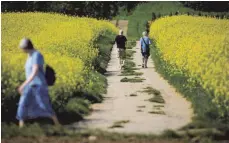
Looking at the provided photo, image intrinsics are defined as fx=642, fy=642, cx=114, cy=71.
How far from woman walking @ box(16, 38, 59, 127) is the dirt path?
0.88 meters

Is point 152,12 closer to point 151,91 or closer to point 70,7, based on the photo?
point 70,7

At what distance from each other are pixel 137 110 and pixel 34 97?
3339 millimetres

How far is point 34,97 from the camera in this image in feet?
39.0

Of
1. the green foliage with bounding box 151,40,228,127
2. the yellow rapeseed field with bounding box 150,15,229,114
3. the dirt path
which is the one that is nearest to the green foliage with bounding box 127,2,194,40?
the yellow rapeseed field with bounding box 150,15,229,114

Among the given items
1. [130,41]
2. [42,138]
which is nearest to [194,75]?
[42,138]

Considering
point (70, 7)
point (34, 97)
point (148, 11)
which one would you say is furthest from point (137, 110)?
point (148, 11)

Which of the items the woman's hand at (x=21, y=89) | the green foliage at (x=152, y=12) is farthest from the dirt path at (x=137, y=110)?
the green foliage at (x=152, y=12)

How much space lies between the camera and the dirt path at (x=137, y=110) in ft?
41.2

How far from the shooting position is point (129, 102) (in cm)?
1595

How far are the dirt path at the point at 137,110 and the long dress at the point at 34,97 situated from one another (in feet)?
2.92

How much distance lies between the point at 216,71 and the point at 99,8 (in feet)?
141

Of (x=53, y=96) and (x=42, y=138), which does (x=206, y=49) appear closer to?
(x=53, y=96)

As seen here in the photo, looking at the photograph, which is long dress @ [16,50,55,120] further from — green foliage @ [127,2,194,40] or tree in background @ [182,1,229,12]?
green foliage @ [127,2,194,40]

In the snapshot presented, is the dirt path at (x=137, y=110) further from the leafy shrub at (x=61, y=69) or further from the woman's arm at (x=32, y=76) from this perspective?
the woman's arm at (x=32, y=76)
